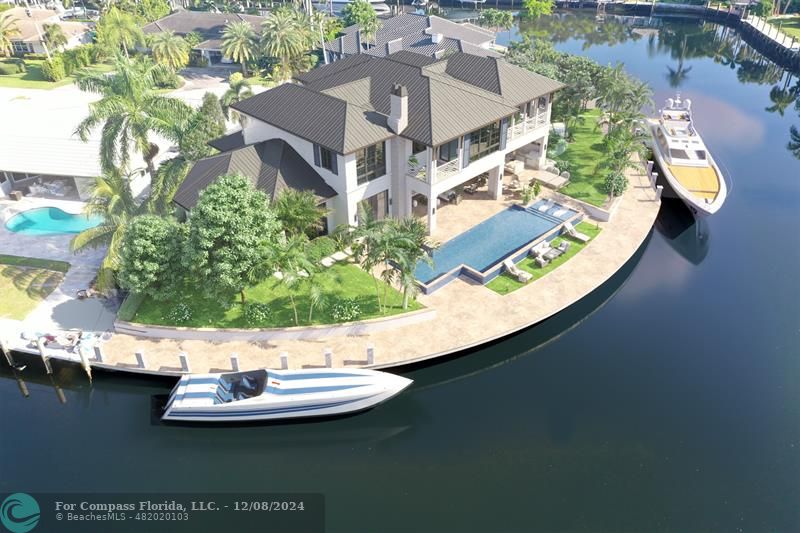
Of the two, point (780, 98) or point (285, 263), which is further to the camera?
point (780, 98)

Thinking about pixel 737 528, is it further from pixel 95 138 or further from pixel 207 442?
pixel 95 138

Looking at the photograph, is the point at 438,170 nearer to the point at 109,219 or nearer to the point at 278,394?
the point at 278,394

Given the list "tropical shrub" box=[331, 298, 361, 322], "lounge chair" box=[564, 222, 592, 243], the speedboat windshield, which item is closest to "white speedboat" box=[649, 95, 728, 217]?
"lounge chair" box=[564, 222, 592, 243]

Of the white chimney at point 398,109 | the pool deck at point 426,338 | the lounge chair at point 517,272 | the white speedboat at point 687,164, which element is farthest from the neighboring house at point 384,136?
the white speedboat at point 687,164

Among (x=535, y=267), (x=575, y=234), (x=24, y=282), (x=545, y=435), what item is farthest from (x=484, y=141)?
(x=24, y=282)

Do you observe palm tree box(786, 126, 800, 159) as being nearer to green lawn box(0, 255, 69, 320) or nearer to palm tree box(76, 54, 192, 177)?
palm tree box(76, 54, 192, 177)

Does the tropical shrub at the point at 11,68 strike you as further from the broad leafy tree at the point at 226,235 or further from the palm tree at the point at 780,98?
the palm tree at the point at 780,98

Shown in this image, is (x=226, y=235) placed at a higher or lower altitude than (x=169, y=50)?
lower
